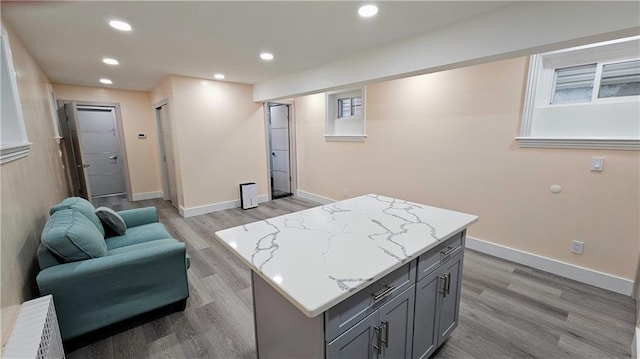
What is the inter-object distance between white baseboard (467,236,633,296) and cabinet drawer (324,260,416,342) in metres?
2.27

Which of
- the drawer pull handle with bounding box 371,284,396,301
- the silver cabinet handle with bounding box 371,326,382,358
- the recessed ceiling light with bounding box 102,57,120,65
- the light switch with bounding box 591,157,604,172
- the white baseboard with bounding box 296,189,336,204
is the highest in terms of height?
the recessed ceiling light with bounding box 102,57,120,65

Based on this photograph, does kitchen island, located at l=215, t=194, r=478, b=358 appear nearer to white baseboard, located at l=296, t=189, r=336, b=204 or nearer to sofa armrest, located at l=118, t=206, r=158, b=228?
sofa armrest, located at l=118, t=206, r=158, b=228

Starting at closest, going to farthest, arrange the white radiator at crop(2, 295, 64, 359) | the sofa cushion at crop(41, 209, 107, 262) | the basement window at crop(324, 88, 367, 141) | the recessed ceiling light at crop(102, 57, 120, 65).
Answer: the white radiator at crop(2, 295, 64, 359) → the sofa cushion at crop(41, 209, 107, 262) → the recessed ceiling light at crop(102, 57, 120, 65) → the basement window at crop(324, 88, 367, 141)

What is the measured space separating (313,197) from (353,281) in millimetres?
4541

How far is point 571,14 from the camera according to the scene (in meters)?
1.73

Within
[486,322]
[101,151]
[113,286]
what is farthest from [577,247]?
[101,151]

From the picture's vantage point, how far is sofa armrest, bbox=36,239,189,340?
1.66m

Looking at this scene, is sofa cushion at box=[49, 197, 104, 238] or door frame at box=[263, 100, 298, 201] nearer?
sofa cushion at box=[49, 197, 104, 238]

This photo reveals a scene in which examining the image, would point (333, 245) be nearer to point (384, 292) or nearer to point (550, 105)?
point (384, 292)

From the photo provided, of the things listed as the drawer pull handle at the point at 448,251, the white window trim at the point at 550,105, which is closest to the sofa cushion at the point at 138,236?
the drawer pull handle at the point at 448,251

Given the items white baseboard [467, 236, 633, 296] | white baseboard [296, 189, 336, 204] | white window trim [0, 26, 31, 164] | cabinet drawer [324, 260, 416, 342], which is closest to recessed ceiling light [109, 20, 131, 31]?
white window trim [0, 26, 31, 164]

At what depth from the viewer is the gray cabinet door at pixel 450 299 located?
1.62 metres

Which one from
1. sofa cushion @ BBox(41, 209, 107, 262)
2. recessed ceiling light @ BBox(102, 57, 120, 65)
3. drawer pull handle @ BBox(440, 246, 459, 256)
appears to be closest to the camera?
drawer pull handle @ BBox(440, 246, 459, 256)

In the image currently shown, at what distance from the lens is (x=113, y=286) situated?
1.81 m
